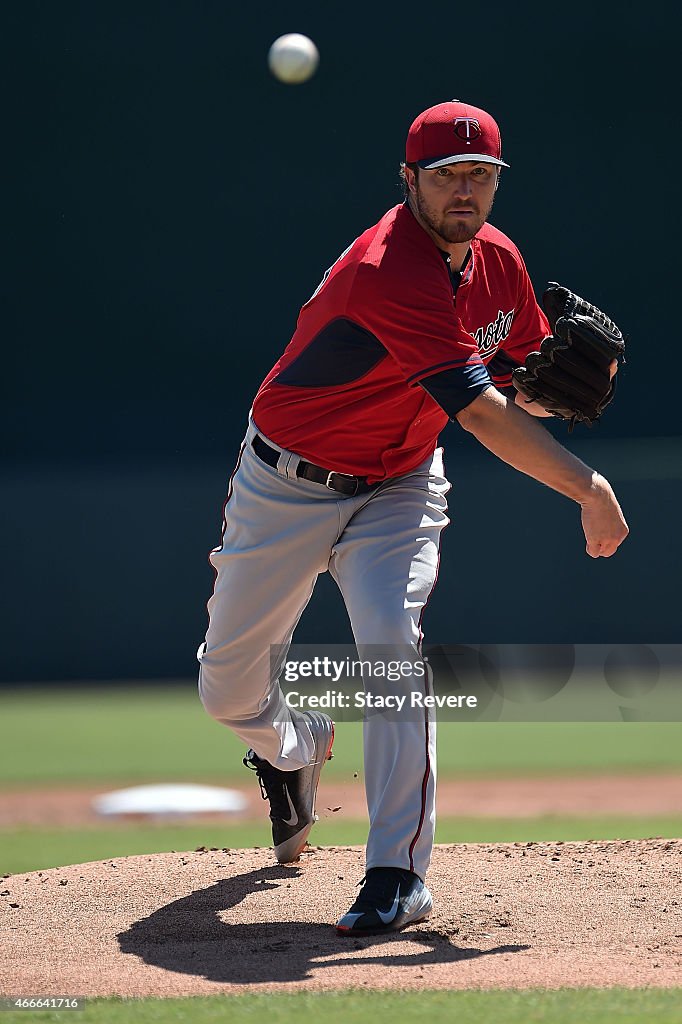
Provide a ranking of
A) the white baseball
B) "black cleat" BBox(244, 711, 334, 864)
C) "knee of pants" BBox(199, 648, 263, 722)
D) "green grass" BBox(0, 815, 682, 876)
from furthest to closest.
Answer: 1. the white baseball
2. "green grass" BBox(0, 815, 682, 876)
3. "black cleat" BBox(244, 711, 334, 864)
4. "knee of pants" BBox(199, 648, 263, 722)

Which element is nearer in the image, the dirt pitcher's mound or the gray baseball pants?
the dirt pitcher's mound

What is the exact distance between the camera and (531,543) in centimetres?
910

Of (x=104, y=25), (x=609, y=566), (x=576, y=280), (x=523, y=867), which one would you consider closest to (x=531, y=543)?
(x=609, y=566)

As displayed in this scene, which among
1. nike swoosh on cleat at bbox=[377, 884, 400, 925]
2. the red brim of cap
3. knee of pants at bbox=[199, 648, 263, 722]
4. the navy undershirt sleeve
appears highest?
the red brim of cap

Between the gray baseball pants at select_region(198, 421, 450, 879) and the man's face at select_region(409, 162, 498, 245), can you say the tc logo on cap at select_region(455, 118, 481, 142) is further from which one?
the gray baseball pants at select_region(198, 421, 450, 879)

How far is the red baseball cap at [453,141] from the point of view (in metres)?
2.79

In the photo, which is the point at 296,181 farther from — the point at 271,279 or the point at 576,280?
the point at 576,280

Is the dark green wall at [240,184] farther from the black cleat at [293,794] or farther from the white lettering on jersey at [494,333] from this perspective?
the white lettering on jersey at [494,333]

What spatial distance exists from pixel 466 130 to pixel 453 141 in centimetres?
4

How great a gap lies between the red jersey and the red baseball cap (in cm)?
14

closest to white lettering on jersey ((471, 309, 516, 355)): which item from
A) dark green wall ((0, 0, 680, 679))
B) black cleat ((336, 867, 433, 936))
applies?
black cleat ((336, 867, 433, 936))

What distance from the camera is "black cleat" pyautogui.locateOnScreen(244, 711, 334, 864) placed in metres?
3.43

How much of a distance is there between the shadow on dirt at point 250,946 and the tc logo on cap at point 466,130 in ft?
5.34

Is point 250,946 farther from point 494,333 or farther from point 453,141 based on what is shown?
point 453,141
